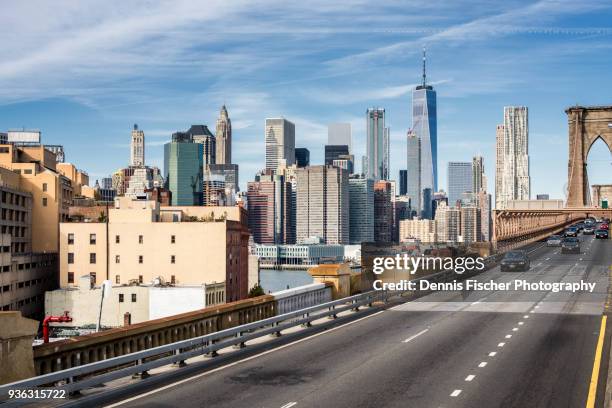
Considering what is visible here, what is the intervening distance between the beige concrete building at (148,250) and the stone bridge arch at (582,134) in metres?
55.8

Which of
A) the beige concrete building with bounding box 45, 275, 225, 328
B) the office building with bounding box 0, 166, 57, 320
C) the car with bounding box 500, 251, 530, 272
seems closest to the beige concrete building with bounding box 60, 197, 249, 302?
the office building with bounding box 0, 166, 57, 320

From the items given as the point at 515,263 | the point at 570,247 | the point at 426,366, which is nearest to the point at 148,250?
the point at 570,247

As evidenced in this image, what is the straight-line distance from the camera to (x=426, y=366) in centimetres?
1891

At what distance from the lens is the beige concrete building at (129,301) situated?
10775cm

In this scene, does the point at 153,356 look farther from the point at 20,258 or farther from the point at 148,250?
the point at 148,250

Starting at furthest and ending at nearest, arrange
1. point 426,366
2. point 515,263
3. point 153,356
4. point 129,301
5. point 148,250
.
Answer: point 148,250 → point 129,301 → point 515,263 → point 426,366 → point 153,356

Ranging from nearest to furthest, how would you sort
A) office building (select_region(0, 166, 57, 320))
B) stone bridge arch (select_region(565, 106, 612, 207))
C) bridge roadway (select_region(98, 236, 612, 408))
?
bridge roadway (select_region(98, 236, 612, 408)) < office building (select_region(0, 166, 57, 320)) < stone bridge arch (select_region(565, 106, 612, 207))

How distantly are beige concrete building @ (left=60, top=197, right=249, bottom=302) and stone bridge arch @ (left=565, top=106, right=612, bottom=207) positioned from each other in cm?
5576

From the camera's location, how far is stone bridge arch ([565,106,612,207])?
121812 mm

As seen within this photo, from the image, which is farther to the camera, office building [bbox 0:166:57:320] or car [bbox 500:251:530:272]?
office building [bbox 0:166:57:320]

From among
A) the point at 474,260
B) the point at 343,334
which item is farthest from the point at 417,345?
the point at 474,260

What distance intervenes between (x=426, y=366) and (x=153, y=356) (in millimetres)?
6645

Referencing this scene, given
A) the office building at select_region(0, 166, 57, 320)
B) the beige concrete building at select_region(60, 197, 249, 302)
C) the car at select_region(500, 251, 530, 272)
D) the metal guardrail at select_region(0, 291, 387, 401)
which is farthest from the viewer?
the beige concrete building at select_region(60, 197, 249, 302)

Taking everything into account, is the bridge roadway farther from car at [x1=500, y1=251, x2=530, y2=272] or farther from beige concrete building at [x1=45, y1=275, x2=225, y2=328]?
beige concrete building at [x1=45, y1=275, x2=225, y2=328]
